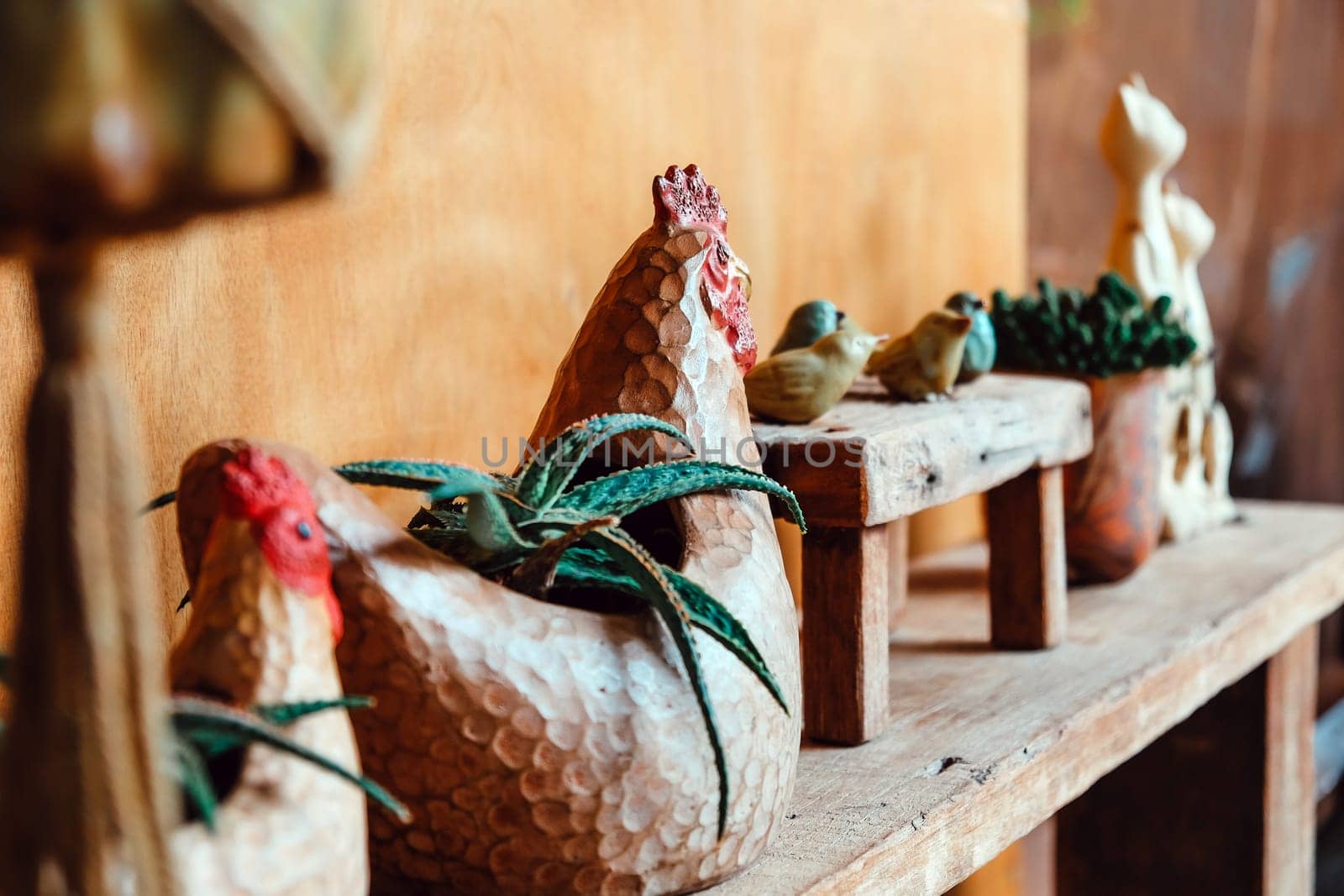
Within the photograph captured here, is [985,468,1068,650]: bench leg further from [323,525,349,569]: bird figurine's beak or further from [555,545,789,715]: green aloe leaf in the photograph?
[323,525,349,569]: bird figurine's beak

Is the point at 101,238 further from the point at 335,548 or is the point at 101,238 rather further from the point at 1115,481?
the point at 1115,481

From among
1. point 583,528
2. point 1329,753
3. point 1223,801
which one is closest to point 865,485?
point 583,528

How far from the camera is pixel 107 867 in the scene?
0.31 m

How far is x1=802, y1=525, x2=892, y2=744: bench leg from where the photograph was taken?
746 millimetres

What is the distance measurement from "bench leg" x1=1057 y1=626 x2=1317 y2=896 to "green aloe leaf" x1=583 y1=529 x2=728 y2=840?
871 millimetres

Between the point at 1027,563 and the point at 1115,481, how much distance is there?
183mm

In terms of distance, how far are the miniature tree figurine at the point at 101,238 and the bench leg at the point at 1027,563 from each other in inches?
27.8

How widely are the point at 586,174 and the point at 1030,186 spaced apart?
1044 millimetres

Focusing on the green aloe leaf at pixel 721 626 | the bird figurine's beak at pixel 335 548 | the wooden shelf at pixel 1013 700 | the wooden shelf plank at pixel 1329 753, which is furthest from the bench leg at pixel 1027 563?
the wooden shelf plank at pixel 1329 753

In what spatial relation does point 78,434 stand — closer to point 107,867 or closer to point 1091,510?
point 107,867

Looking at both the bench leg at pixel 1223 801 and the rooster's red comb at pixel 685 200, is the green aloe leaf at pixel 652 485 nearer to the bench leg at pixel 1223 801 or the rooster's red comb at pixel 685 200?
the rooster's red comb at pixel 685 200

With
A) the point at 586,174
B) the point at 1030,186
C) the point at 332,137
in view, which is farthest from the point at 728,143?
the point at 1030,186

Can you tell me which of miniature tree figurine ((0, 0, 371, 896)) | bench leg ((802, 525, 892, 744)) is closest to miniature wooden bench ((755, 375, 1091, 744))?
bench leg ((802, 525, 892, 744))

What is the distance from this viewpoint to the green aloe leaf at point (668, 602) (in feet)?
1.55
